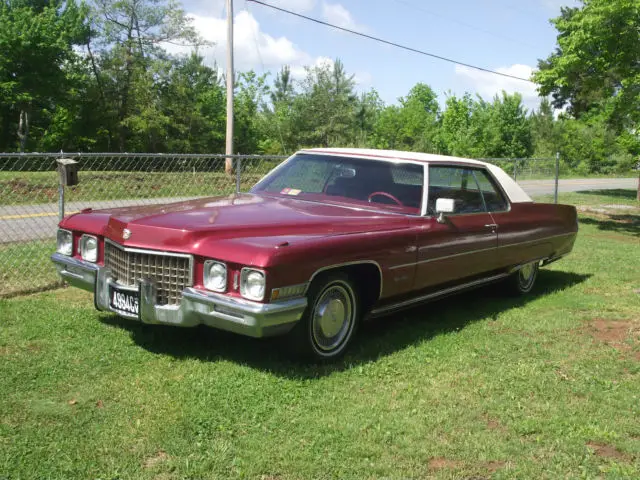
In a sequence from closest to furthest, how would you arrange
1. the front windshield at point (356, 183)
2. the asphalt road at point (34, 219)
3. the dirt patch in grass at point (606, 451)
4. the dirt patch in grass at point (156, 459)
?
the dirt patch in grass at point (156, 459), the dirt patch in grass at point (606, 451), the front windshield at point (356, 183), the asphalt road at point (34, 219)

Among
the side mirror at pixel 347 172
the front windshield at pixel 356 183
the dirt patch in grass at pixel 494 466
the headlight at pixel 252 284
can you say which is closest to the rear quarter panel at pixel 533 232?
the front windshield at pixel 356 183

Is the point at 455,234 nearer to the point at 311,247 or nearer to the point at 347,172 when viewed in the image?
the point at 347,172

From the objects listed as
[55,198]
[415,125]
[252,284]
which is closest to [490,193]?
[252,284]

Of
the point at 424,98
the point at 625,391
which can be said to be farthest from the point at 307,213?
the point at 424,98

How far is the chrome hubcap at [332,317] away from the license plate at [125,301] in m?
1.23

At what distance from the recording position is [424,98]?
78.4 metres

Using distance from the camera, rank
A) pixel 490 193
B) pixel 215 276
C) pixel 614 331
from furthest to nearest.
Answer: pixel 490 193 → pixel 614 331 → pixel 215 276

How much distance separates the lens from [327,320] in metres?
4.72

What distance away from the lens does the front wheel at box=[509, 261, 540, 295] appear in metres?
7.22

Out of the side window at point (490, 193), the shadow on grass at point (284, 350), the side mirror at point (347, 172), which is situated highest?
the side mirror at point (347, 172)

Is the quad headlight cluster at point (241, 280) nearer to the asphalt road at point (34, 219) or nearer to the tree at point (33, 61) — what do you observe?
the asphalt road at point (34, 219)

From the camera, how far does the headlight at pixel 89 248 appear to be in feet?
16.9

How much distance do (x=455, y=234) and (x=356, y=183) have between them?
0.99m

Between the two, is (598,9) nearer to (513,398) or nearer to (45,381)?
(513,398)
